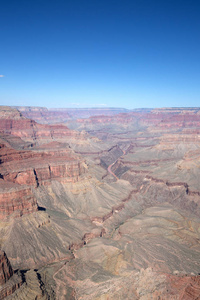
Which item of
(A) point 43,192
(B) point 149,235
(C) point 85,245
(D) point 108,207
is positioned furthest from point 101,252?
(A) point 43,192

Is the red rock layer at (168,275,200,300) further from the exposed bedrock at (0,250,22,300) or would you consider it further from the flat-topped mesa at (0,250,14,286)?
the flat-topped mesa at (0,250,14,286)

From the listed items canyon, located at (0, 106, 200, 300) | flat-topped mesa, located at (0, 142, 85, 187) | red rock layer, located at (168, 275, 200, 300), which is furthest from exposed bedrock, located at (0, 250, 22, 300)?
flat-topped mesa, located at (0, 142, 85, 187)

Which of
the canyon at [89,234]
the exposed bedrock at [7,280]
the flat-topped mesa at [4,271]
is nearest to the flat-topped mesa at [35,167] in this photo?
the canyon at [89,234]

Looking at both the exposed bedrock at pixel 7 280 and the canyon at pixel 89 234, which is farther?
the canyon at pixel 89 234

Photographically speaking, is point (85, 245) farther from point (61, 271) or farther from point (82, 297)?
point (82, 297)

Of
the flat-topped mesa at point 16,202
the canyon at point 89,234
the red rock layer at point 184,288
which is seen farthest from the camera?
the flat-topped mesa at point 16,202

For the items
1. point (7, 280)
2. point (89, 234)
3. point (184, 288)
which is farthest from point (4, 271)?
point (89, 234)

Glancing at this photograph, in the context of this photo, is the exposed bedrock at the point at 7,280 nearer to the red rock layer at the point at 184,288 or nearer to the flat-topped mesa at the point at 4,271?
the flat-topped mesa at the point at 4,271

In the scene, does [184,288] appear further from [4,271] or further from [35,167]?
[35,167]
